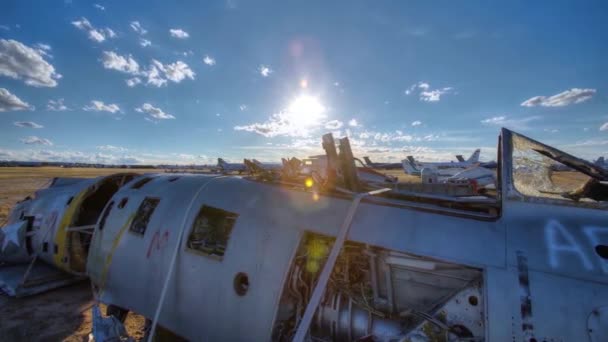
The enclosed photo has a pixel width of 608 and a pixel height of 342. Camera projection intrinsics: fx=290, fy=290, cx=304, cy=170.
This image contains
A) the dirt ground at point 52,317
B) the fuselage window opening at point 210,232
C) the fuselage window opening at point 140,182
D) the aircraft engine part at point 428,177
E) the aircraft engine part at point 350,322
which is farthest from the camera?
the aircraft engine part at point 428,177

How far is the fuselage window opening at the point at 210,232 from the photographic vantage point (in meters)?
4.05

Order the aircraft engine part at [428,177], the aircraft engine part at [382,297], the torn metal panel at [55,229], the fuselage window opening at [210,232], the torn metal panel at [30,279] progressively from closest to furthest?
the aircraft engine part at [382,297], the fuselage window opening at [210,232], the torn metal panel at [55,229], the torn metal panel at [30,279], the aircraft engine part at [428,177]

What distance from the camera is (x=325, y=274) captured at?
2.78 meters

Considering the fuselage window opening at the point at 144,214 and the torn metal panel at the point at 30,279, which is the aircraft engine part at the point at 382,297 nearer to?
the fuselage window opening at the point at 144,214

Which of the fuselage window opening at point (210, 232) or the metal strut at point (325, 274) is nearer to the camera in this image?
the metal strut at point (325, 274)

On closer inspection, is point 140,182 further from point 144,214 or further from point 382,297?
point 382,297

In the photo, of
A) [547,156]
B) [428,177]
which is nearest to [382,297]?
[547,156]

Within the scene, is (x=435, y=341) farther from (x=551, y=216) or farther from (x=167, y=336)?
(x=167, y=336)

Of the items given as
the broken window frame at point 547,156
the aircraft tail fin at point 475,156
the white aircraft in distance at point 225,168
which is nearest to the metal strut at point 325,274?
the broken window frame at point 547,156

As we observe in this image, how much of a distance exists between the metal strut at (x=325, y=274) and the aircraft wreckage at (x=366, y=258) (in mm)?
13

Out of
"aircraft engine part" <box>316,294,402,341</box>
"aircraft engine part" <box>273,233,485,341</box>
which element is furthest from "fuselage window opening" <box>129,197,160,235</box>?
"aircraft engine part" <box>316,294,402,341</box>

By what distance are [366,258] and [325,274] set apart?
709mm

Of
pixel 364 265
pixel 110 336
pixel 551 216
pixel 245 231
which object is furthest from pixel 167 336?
pixel 551 216

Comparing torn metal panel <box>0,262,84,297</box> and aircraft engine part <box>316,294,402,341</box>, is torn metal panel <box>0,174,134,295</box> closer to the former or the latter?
torn metal panel <box>0,262,84,297</box>
